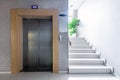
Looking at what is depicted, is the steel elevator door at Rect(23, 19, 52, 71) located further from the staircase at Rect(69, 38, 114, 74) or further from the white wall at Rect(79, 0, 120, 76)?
the white wall at Rect(79, 0, 120, 76)

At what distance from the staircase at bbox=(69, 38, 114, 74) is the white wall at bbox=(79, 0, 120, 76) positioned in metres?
0.30

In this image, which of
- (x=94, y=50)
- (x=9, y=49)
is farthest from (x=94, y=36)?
(x=9, y=49)

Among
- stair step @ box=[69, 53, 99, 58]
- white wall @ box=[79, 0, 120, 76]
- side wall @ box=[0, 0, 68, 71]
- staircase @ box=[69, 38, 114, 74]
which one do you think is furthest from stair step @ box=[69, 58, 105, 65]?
side wall @ box=[0, 0, 68, 71]

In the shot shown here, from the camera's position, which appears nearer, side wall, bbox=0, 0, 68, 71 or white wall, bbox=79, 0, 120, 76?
white wall, bbox=79, 0, 120, 76

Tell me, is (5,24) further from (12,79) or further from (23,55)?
(12,79)

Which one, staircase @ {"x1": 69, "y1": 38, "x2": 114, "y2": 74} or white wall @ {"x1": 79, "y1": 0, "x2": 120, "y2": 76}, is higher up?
white wall @ {"x1": 79, "y1": 0, "x2": 120, "y2": 76}

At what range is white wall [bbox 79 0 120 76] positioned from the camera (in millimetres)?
6211

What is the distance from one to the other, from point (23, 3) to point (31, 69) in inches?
104

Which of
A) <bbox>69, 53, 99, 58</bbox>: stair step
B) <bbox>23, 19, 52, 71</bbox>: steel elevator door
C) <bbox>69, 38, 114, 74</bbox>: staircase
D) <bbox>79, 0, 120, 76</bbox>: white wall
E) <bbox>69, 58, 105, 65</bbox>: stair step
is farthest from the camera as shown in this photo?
<bbox>69, 53, 99, 58</bbox>: stair step

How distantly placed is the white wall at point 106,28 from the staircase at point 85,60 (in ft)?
0.98

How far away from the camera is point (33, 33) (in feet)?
25.8

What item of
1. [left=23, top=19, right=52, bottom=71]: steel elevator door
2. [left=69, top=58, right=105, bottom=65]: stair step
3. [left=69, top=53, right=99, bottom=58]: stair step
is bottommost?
[left=69, top=58, right=105, bottom=65]: stair step

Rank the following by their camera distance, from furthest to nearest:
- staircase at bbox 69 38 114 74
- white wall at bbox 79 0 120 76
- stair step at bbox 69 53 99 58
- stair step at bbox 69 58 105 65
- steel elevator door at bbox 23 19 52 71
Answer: stair step at bbox 69 53 99 58
steel elevator door at bbox 23 19 52 71
stair step at bbox 69 58 105 65
staircase at bbox 69 38 114 74
white wall at bbox 79 0 120 76

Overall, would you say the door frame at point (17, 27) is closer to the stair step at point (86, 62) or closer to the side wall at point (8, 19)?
the side wall at point (8, 19)
